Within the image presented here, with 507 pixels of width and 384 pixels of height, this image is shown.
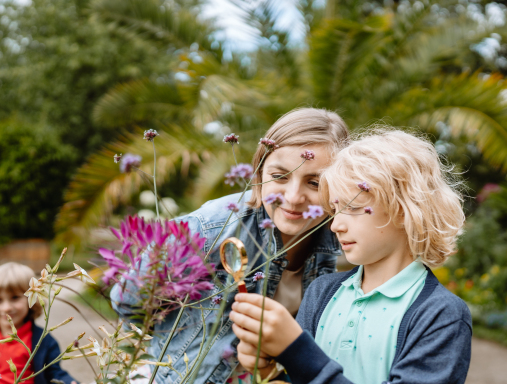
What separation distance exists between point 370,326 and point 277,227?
23.2 inches

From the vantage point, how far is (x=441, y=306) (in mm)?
1066

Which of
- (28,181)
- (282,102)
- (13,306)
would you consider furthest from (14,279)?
(28,181)

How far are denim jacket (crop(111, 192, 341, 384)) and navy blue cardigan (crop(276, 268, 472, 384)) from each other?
0.60 m

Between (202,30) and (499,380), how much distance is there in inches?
214

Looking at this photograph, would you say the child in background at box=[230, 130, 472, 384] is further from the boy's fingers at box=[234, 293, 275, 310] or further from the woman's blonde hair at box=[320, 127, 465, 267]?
the boy's fingers at box=[234, 293, 275, 310]

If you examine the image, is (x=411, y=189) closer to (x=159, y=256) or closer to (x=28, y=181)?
(x=159, y=256)

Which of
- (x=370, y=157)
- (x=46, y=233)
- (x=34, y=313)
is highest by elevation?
(x=370, y=157)

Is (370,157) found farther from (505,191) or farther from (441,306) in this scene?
(505,191)

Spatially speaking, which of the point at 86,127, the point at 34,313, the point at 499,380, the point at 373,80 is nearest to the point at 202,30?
the point at 373,80

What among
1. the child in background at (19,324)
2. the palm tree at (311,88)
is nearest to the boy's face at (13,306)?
the child in background at (19,324)

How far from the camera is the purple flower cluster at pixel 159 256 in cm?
70

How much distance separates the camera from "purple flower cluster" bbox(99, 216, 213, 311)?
704mm

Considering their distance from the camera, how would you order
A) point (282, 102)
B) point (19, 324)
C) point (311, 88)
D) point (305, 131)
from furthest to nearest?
point (311, 88) < point (282, 102) < point (19, 324) < point (305, 131)

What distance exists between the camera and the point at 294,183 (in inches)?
63.2
